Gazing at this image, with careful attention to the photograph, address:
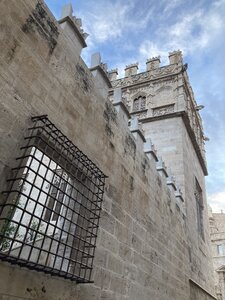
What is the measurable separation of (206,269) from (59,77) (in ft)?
31.6

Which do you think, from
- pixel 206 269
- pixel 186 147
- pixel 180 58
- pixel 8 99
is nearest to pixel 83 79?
pixel 8 99

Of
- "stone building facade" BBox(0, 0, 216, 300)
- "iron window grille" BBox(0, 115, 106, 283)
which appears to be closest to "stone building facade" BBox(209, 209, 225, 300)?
"stone building facade" BBox(0, 0, 216, 300)

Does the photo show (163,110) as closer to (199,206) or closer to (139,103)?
(139,103)

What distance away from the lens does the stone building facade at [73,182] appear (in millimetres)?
2279

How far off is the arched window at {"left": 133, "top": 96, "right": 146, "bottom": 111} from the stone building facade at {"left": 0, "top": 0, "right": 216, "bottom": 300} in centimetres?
535

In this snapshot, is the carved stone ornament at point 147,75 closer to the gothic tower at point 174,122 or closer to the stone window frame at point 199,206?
the gothic tower at point 174,122

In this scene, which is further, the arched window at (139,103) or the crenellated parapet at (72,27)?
the arched window at (139,103)

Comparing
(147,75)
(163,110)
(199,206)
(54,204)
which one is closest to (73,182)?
(54,204)

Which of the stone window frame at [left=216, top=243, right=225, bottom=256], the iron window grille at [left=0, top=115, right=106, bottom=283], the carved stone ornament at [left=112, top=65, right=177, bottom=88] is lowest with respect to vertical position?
the iron window grille at [left=0, top=115, right=106, bottom=283]

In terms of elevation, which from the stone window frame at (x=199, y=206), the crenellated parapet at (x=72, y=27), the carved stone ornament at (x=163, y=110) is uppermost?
the carved stone ornament at (x=163, y=110)

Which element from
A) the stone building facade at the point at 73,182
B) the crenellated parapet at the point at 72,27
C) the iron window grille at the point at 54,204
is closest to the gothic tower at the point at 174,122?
the stone building facade at the point at 73,182

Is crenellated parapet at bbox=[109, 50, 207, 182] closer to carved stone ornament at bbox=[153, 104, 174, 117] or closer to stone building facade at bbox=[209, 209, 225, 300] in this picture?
carved stone ornament at bbox=[153, 104, 174, 117]

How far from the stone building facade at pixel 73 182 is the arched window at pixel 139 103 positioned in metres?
5.35

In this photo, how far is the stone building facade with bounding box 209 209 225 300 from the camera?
18.6m
